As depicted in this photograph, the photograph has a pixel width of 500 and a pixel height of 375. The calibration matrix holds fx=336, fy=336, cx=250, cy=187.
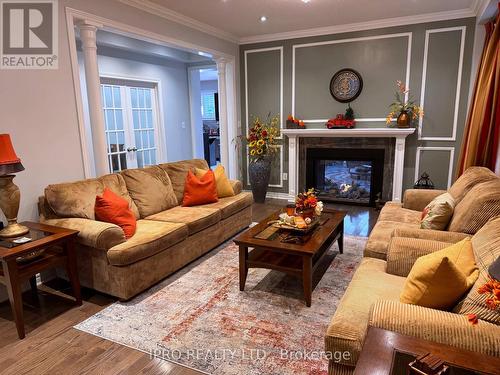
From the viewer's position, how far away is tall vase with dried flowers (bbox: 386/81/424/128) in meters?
4.71

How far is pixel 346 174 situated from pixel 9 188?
4.62 metres

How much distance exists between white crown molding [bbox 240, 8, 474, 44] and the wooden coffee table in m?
3.34

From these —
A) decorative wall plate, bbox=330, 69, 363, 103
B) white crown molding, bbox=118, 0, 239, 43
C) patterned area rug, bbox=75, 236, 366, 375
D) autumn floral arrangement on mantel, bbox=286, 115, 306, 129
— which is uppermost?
white crown molding, bbox=118, 0, 239, 43

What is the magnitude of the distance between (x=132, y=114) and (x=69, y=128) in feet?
9.98

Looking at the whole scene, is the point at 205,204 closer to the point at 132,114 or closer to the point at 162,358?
the point at 162,358

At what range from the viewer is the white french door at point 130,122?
571cm

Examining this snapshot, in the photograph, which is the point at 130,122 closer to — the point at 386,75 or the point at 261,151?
the point at 261,151

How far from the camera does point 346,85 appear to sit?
5.10 meters

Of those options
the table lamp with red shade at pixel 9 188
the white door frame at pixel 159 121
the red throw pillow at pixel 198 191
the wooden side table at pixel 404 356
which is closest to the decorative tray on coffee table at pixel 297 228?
the red throw pillow at pixel 198 191

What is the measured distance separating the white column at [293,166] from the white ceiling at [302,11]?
174 cm

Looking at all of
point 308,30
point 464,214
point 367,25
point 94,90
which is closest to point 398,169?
point 367,25

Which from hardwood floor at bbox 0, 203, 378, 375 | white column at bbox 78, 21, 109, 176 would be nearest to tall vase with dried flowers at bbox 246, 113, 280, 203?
white column at bbox 78, 21, 109, 176

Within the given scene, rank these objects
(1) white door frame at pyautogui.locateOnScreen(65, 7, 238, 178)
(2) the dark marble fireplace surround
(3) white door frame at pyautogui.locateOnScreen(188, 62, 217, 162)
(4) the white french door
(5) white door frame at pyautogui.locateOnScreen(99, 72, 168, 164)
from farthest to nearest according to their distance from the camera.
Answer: (3) white door frame at pyautogui.locateOnScreen(188, 62, 217, 162) → (5) white door frame at pyautogui.locateOnScreen(99, 72, 168, 164) → (4) the white french door → (2) the dark marble fireplace surround → (1) white door frame at pyautogui.locateOnScreen(65, 7, 238, 178)

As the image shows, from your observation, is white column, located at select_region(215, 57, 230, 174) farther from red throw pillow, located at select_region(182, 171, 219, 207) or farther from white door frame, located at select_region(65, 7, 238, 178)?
red throw pillow, located at select_region(182, 171, 219, 207)
